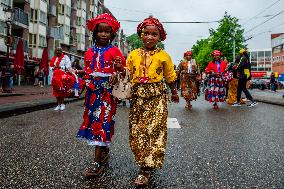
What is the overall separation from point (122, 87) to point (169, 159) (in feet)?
4.16

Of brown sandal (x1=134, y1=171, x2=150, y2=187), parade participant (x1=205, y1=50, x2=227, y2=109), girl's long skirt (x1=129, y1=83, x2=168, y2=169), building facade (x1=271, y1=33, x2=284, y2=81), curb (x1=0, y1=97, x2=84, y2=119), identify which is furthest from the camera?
building facade (x1=271, y1=33, x2=284, y2=81)

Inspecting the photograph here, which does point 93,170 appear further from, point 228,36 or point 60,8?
point 228,36

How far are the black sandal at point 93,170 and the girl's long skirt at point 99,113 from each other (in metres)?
0.23

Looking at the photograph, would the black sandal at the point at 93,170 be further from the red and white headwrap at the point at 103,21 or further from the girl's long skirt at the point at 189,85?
the girl's long skirt at the point at 189,85

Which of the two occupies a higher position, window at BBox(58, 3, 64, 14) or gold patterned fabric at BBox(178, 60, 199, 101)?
window at BBox(58, 3, 64, 14)

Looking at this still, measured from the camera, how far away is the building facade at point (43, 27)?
132ft

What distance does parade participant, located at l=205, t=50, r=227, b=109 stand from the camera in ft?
44.8

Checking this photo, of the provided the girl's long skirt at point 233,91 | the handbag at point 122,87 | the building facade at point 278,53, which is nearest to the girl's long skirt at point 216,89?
the girl's long skirt at point 233,91

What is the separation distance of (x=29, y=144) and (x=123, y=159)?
5.76 ft

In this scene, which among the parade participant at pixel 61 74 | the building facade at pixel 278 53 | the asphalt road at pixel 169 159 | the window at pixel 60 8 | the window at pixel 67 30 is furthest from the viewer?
the building facade at pixel 278 53

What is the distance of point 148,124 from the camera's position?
3.96m

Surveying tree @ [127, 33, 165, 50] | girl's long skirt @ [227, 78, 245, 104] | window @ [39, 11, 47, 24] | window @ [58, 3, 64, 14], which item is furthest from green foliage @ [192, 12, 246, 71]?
tree @ [127, 33, 165, 50]

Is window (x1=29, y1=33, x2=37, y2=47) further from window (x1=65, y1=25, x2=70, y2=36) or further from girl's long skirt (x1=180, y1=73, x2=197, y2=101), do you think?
girl's long skirt (x1=180, y1=73, x2=197, y2=101)

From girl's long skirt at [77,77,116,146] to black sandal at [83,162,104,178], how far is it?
0.75 ft
